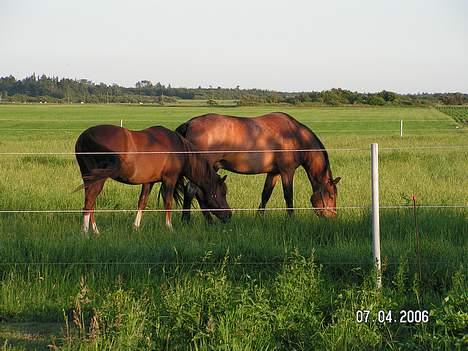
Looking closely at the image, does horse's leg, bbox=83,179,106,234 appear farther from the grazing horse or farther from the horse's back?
the horse's back

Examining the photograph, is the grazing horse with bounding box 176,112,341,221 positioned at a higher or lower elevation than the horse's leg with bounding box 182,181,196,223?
higher

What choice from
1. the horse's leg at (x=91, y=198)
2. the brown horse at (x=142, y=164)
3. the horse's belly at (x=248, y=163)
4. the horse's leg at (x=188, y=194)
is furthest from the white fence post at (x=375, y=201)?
the horse's belly at (x=248, y=163)

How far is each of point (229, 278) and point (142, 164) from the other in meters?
3.58

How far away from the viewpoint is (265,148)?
446 inches

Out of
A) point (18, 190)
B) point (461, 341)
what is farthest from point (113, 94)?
point (461, 341)

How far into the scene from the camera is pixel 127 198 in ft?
38.8

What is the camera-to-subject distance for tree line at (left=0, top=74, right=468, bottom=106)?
93688mm

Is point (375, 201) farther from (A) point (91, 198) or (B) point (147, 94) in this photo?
(B) point (147, 94)

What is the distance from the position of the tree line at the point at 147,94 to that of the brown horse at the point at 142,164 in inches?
3231

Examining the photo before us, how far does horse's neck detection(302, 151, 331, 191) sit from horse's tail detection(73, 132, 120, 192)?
341 centimetres

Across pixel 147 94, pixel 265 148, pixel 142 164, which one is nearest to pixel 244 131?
pixel 265 148

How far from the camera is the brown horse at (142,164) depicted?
930 centimetres

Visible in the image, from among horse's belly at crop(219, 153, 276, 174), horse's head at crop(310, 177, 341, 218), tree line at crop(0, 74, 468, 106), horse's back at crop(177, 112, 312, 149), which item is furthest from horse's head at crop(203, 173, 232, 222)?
tree line at crop(0, 74, 468, 106)

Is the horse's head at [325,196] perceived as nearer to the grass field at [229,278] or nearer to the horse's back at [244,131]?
the grass field at [229,278]
